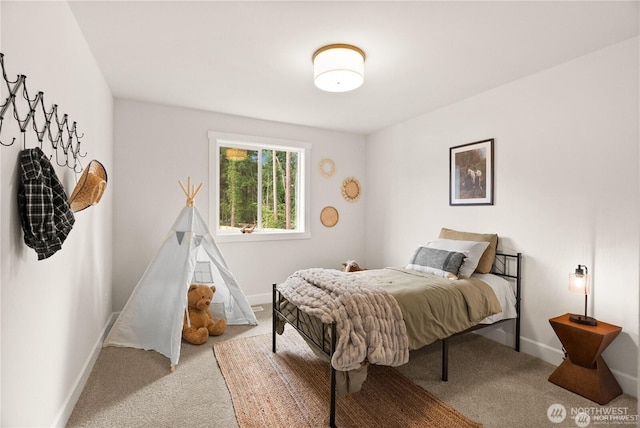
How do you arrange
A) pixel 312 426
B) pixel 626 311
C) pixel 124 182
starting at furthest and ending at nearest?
pixel 124 182 → pixel 626 311 → pixel 312 426

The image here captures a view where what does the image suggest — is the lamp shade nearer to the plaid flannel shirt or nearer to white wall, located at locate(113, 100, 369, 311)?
white wall, located at locate(113, 100, 369, 311)

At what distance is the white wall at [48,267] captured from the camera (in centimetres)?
136

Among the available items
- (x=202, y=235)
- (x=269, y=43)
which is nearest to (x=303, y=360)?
(x=202, y=235)

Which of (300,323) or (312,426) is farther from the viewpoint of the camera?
(300,323)

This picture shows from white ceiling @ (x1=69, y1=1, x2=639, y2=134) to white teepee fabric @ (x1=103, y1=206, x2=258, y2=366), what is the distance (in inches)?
54.1

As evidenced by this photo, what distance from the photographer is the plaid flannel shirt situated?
1419 mm

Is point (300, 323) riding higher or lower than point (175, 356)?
higher

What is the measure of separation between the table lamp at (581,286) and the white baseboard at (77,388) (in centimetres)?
352

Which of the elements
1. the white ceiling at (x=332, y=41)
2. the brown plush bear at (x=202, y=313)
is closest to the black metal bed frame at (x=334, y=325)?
the brown plush bear at (x=202, y=313)

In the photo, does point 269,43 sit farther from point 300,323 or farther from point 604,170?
point 604,170

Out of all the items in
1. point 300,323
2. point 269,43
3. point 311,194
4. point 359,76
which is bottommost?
point 300,323

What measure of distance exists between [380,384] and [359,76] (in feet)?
7.78

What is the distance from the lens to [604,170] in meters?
2.56

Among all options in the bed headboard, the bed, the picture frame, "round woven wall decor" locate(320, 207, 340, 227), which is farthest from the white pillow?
"round woven wall decor" locate(320, 207, 340, 227)
